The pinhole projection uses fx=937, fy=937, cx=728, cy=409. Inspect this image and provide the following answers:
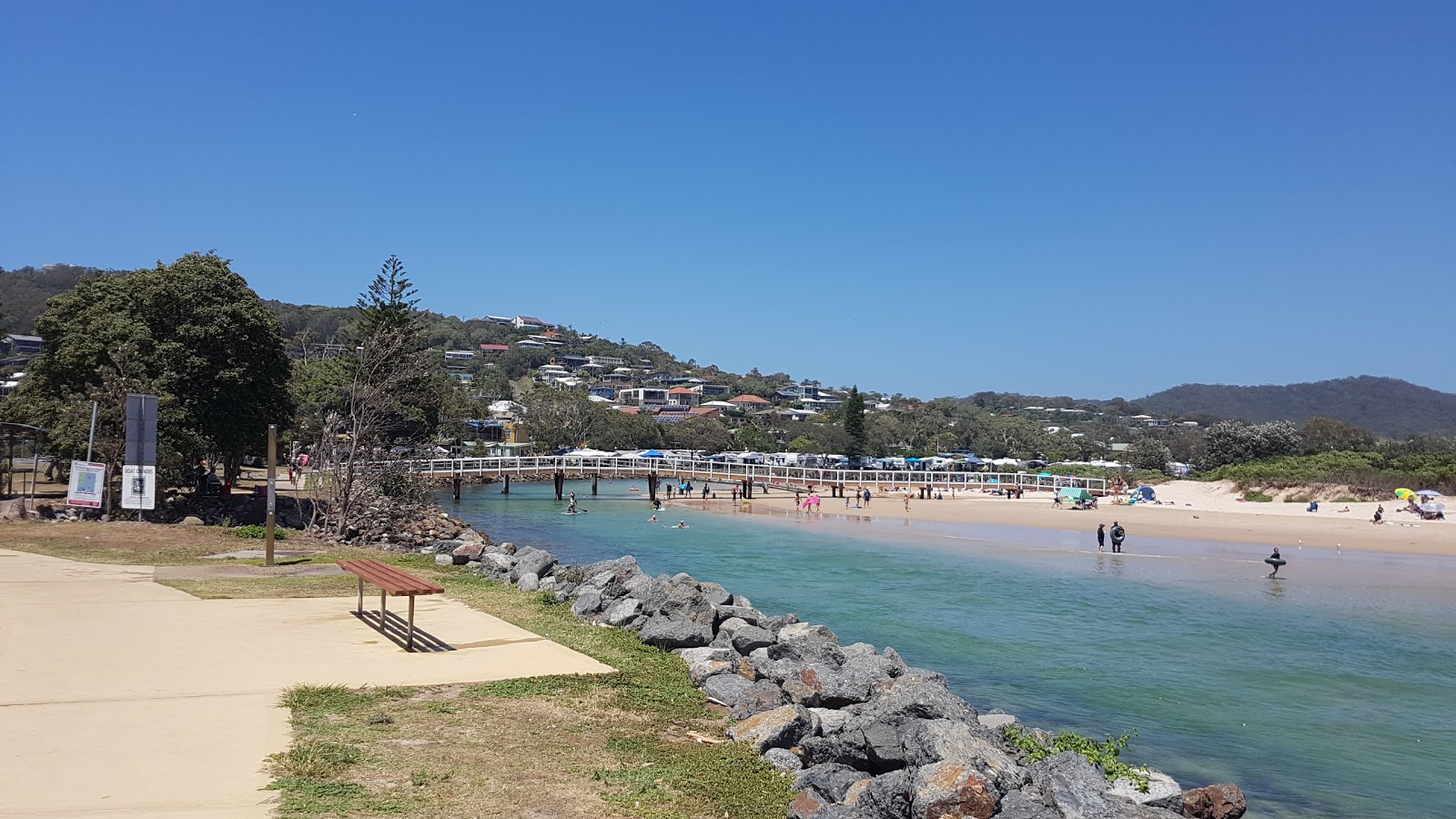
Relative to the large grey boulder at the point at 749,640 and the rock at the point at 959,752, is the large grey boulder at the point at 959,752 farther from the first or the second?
the large grey boulder at the point at 749,640

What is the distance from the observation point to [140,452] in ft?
67.7

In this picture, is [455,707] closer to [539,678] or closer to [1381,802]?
[539,678]

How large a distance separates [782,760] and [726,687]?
6.34 feet

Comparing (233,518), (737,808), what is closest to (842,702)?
(737,808)

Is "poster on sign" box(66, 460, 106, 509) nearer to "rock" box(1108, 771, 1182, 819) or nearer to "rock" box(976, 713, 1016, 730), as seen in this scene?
"rock" box(976, 713, 1016, 730)

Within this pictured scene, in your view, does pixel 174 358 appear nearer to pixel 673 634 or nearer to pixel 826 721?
pixel 673 634

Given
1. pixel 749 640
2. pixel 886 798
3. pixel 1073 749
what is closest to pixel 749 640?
pixel 749 640

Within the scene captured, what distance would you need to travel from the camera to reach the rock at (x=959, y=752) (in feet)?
21.4

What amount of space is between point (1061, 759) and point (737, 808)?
2.65m

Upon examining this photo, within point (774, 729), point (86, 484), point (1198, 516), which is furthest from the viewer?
Answer: point (1198, 516)

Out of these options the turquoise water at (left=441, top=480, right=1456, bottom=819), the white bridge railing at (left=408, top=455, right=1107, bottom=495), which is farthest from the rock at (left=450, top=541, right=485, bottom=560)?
the white bridge railing at (left=408, top=455, right=1107, bottom=495)

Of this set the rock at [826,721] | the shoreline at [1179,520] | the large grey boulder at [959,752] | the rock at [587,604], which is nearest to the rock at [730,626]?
the rock at [587,604]

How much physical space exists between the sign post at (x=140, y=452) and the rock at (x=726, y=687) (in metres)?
15.9

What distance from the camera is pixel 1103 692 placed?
13.6m
